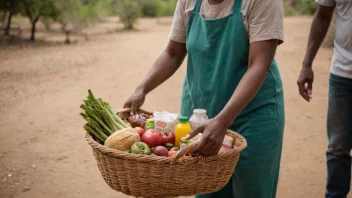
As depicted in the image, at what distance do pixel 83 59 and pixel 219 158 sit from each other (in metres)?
10.0

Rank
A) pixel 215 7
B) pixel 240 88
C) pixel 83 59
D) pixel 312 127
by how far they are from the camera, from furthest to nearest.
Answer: pixel 83 59 < pixel 312 127 < pixel 215 7 < pixel 240 88

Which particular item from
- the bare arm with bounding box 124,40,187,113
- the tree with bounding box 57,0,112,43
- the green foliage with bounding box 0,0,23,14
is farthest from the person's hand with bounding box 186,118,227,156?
the green foliage with bounding box 0,0,23,14

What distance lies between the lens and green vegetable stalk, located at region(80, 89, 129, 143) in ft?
7.87

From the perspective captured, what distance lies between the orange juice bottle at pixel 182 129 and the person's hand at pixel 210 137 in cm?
17

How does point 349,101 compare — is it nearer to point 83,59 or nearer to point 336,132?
point 336,132

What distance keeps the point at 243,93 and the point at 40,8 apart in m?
13.5

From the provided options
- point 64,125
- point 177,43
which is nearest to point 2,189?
point 64,125

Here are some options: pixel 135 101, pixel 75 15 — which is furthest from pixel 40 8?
pixel 135 101

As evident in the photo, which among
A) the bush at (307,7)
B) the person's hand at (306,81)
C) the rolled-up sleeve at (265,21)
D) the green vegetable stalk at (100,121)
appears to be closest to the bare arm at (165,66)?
the green vegetable stalk at (100,121)

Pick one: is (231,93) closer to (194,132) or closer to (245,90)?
(245,90)

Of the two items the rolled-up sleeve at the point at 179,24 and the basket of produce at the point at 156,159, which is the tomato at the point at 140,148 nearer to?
the basket of produce at the point at 156,159

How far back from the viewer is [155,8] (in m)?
24.2

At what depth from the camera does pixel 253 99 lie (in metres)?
2.58

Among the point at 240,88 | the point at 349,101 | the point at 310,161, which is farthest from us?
the point at 310,161
